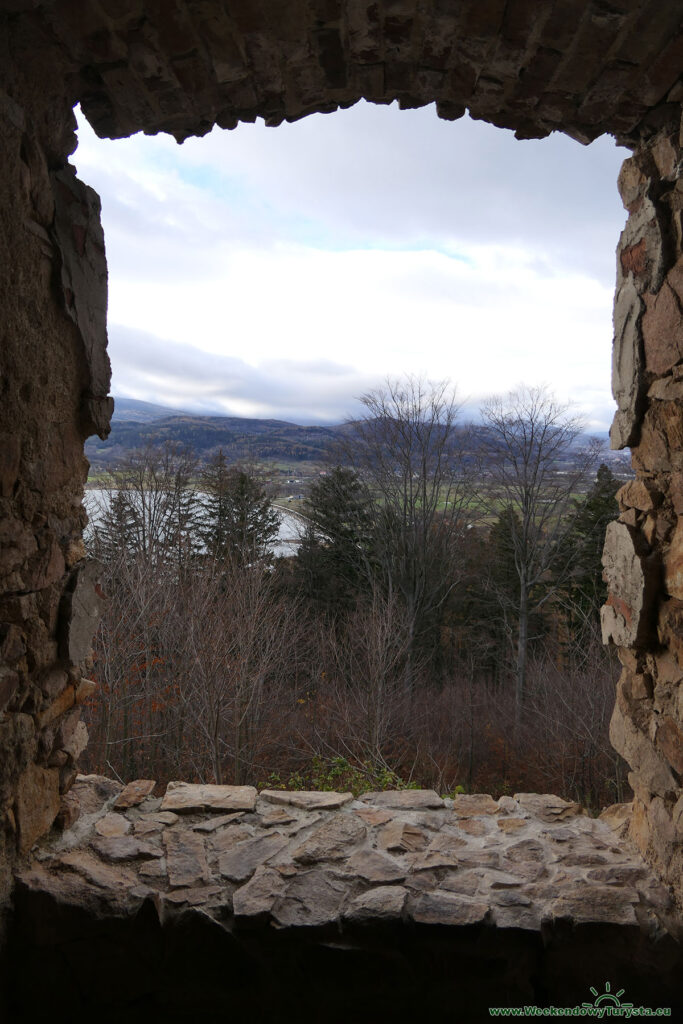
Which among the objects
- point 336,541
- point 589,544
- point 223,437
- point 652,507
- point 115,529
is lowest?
point 336,541

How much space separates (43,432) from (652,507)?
1867mm

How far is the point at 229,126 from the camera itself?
83.1 inches

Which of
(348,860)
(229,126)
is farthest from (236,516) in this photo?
(348,860)

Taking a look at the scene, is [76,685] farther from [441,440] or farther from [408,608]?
[441,440]

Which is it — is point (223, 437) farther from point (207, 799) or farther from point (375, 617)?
point (207, 799)

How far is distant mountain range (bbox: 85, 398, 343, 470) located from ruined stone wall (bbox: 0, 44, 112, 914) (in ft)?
39.7

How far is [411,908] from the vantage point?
1.80 metres

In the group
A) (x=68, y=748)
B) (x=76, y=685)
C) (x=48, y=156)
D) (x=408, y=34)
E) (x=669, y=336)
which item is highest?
(x=408, y=34)

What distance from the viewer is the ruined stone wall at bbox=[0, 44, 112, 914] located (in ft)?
5.46

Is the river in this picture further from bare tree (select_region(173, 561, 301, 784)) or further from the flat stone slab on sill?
the flat stone slab on sill

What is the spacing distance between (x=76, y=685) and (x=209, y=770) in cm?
648

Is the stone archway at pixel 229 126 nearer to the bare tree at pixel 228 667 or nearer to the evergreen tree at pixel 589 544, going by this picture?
the bare tree at pixel 228 667

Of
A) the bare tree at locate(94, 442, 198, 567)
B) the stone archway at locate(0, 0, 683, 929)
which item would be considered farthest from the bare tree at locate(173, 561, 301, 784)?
the stone archway at locate(0, 0, 683, 929)

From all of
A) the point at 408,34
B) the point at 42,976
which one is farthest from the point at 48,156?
the point at 42,976
